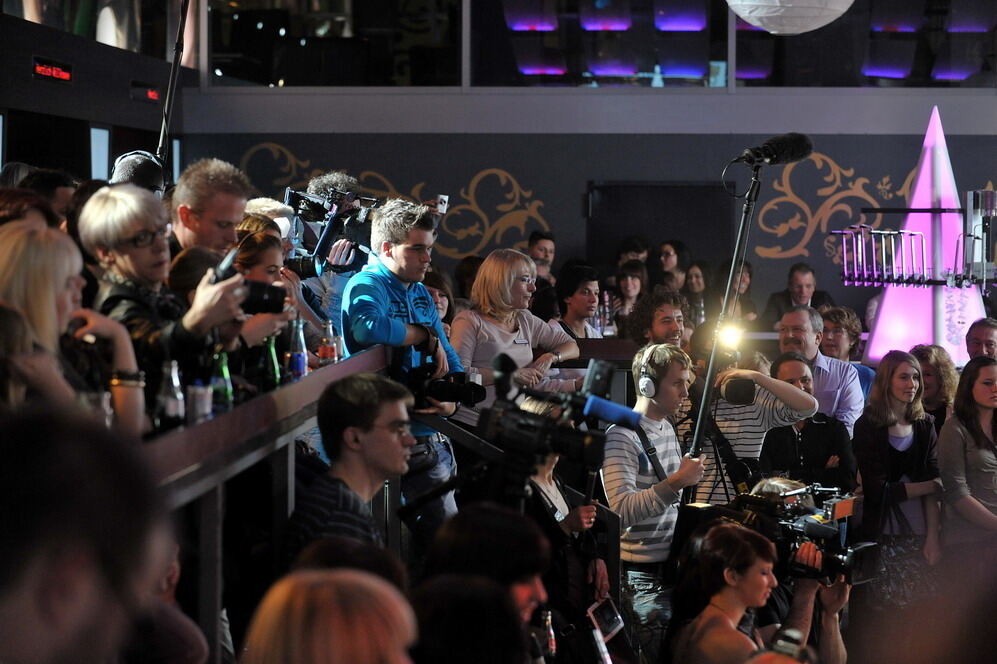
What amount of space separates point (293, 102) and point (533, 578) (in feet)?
25.9

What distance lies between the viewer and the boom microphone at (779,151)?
401 cm

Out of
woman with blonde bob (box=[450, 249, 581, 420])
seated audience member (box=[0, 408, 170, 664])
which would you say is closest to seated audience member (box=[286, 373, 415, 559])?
seated audience member (box=[0, 408, 170, 664])

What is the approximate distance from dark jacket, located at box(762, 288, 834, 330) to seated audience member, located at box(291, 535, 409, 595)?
7010 millimetres

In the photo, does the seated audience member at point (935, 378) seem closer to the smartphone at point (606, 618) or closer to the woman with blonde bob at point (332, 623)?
the smartphone at point (606, 618)

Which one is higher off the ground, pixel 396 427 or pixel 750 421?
pixel 396 427

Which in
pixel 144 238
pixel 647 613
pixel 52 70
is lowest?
pixel 647 613

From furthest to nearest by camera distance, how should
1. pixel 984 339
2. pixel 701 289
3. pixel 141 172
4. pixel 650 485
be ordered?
1. pixel 701 289
2. pixel 984 339
3. pixel 650 485
4. pixel 141 172

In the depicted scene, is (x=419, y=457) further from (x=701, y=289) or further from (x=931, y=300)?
(x=701, y=289)

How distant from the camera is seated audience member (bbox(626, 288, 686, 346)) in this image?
5070 mm

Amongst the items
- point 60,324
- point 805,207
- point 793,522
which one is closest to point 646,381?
point 793,522

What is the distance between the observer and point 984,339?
5.72m

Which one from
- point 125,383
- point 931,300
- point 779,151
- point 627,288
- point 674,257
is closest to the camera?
point 125,383

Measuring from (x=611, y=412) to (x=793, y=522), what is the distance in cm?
149

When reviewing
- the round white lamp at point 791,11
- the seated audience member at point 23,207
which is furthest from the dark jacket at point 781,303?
the seated audience member at point 23,207
